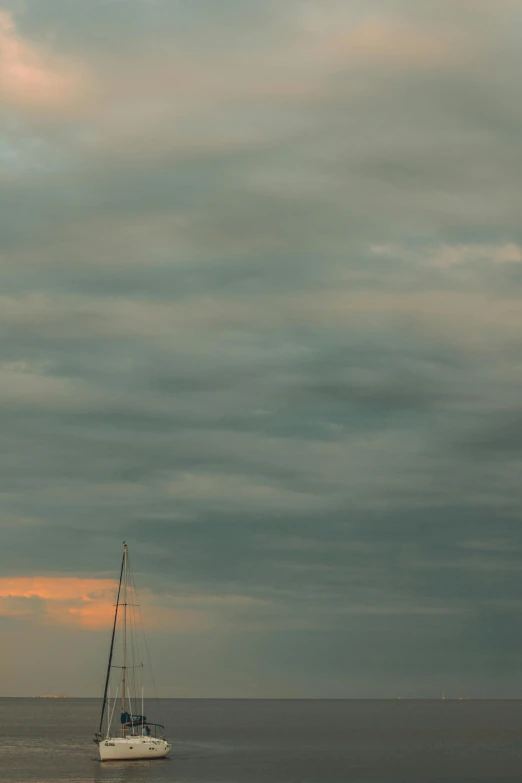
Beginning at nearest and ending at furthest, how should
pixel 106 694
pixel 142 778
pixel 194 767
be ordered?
1. pixel 142 778
2. pixel 106 694
3. pixel 194 767

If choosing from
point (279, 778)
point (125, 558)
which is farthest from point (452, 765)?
point (125, 558)

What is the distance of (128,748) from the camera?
169875 millimetres

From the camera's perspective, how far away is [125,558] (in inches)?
6811

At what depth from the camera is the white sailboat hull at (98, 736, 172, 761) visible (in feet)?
552

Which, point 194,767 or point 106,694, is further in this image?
point 194,767

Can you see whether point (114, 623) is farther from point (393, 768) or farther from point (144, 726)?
point (393, 768)

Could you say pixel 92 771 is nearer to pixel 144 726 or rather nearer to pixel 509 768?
pixel 144 726

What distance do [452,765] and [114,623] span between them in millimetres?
66548

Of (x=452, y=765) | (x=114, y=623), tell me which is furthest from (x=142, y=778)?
(x=452, y=765)

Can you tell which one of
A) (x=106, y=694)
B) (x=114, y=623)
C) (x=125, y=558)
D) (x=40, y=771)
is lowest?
(x=40, y=771)

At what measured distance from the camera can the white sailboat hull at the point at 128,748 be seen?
552 feet

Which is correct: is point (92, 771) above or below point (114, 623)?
below

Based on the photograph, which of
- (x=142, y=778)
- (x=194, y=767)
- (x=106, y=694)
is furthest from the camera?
(x=194, y=767)

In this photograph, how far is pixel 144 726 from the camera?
176 m
